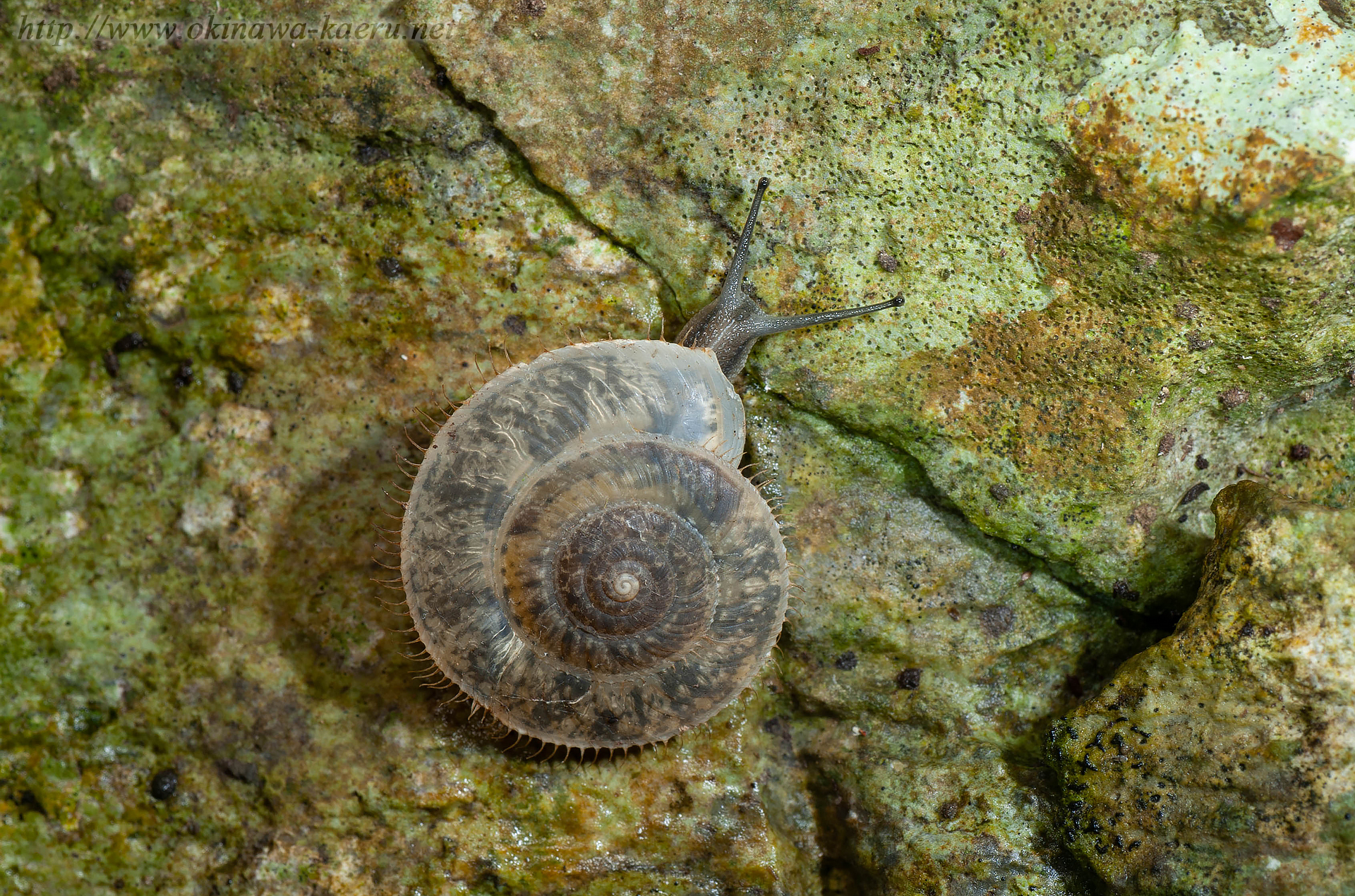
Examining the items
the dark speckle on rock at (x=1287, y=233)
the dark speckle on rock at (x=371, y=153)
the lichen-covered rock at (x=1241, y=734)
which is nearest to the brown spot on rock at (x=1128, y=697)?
the lichen-covered rock at (x=1241, y=734)

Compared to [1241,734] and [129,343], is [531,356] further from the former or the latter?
[1241,734]

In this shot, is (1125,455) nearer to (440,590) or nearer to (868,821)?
(868,821)

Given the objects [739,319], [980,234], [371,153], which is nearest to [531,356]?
[739,319]

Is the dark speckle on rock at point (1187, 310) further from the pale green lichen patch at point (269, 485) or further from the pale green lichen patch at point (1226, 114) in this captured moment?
the pale green lichen patch at point (269, 485)

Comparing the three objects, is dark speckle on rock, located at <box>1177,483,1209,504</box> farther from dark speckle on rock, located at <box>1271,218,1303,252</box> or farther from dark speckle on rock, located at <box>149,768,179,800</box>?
dark speckle on rock, located at <box>149,768,179,800</box>

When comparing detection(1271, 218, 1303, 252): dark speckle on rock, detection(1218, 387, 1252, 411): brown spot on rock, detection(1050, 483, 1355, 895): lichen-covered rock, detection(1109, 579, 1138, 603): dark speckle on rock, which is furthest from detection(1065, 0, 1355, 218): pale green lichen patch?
detection(1109, 579, 1138, 603): dark speckle on rock

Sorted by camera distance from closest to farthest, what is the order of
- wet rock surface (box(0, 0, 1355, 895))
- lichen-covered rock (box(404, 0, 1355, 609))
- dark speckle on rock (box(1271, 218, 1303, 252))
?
dark speckle on rock (box(1271, 218, 1303, 252)) → lichen-covered rock (box(404, 0, 1355, 609)) → wet rock surface (box(0, 0, 1355, 895))
